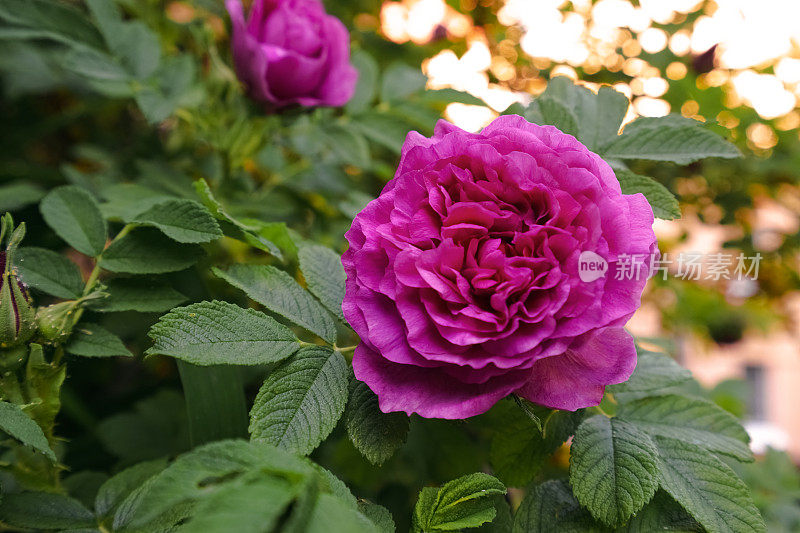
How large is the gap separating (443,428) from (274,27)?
454 mm

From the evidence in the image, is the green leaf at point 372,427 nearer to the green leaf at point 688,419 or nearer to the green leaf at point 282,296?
the green leaf at point 282,296

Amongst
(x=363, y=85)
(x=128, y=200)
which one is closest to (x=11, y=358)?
(x=128, y=200)

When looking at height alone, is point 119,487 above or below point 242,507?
below

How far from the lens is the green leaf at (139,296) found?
1.49 feet

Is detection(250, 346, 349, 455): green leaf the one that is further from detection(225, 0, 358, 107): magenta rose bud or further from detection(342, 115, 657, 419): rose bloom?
detection(225, 0, 358, 107): magenta rose bud

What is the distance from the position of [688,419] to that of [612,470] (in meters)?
0.13

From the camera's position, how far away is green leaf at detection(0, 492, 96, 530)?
41 centimetres

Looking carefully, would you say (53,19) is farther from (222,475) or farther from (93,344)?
(222,475)

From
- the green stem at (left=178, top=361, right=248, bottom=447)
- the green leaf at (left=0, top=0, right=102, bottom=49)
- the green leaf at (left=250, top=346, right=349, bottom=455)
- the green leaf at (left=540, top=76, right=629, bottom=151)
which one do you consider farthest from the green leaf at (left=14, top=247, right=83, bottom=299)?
the green leaf at (left=540, top=76, right=629, bottom=151)

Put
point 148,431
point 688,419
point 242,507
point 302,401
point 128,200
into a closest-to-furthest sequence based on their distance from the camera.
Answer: point 242,507 < point 302,401 < point 688,419 < point 128,200 < point 148,431

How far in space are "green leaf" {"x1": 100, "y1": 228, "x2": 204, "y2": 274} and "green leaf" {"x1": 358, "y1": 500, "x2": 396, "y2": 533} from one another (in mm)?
233

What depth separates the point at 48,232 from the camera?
0.70 metres

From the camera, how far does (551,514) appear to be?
1.32ft

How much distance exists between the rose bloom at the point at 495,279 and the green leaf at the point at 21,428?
195 millimetres
